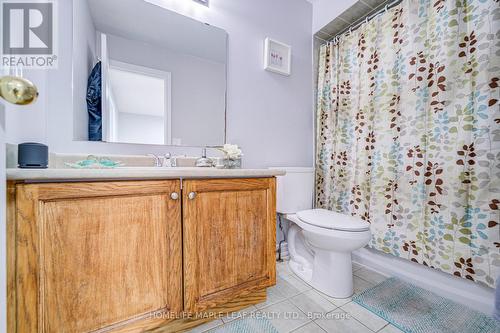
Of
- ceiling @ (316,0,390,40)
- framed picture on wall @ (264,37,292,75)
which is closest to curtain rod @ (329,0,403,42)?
ceiling @ (316,0,390,40)

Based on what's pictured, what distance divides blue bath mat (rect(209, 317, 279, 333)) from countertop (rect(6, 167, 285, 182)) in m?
0.77

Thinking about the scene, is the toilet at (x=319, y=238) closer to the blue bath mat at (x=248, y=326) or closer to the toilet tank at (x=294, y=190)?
the toilet tank at (x=294, y=190)

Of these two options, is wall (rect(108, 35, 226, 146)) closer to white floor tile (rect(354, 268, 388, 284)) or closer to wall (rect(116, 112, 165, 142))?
wall (rect(116, 112, 165, 142))

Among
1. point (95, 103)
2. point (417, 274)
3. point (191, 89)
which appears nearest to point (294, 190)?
point (417, 274)

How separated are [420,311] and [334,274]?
1.54ft

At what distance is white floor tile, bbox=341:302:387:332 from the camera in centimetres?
108

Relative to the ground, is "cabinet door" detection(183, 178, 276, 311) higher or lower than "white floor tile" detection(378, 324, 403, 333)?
higher

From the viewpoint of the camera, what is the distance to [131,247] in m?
0.81

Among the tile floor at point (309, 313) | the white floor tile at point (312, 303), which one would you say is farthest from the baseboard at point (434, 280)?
the white floor tile at point (312, 303)

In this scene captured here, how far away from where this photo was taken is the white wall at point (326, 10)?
68.3 inches

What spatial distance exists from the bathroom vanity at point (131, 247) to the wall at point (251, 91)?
0.52 meters

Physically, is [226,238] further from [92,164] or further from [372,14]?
[372,14]

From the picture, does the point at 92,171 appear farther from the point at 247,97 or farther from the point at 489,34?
the point at 489,34

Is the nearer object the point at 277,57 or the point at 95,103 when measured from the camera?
the point at 95,103
